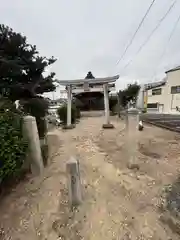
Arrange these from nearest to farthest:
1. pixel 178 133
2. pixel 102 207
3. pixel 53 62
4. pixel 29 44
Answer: pixel 102 207 < pixel 29 44 < pixel 53 62 < pixel 178 133

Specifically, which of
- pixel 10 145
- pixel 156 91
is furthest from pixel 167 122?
pixel 156 91

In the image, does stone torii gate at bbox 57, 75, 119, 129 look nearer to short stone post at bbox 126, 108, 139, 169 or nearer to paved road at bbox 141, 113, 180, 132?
paved road at bbox 141, 113, 180, 132

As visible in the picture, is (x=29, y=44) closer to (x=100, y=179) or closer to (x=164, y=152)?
(x=100, y=179)

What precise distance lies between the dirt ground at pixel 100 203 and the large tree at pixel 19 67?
252 cm

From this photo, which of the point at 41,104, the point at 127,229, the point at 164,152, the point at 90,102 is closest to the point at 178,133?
the point at 164,152

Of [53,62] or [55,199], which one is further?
[53,62]

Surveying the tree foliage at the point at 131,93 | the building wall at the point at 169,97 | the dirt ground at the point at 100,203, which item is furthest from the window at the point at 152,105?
the dirt ground at the point at 100,203

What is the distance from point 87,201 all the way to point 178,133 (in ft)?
20.8

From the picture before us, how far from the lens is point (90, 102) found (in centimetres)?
2281

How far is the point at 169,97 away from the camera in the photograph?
2678 cm

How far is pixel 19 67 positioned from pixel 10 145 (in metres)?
3.27

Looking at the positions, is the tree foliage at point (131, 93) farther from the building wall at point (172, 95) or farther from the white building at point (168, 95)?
the building wall at point (172, 95)

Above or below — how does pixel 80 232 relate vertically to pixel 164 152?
below

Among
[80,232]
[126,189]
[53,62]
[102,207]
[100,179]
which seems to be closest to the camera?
[80,232]
